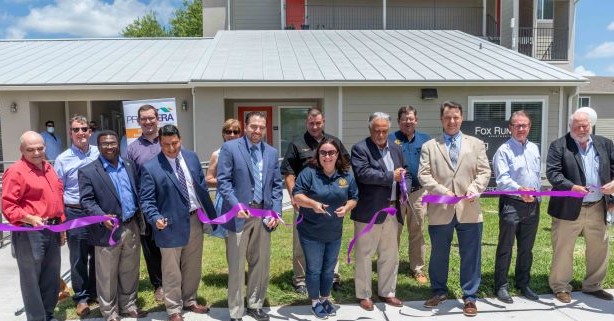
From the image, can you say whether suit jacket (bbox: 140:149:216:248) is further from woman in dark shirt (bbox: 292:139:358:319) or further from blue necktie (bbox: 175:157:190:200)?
woman in dark shirt (bbox: 292:139:358:319)

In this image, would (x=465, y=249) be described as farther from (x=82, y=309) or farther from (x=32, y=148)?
(x=32, y=148)

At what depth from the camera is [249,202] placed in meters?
4.27

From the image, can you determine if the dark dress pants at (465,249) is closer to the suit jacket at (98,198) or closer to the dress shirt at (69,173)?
the suit jacket at (98,198)

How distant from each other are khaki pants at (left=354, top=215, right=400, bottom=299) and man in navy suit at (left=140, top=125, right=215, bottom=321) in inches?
59.5

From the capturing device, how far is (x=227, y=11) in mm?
19219

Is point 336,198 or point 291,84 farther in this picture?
point 291,84

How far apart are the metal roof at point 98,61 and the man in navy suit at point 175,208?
7599mm

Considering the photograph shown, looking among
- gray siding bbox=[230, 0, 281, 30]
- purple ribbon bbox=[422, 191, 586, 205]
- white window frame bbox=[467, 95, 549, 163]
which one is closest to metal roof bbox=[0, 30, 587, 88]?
white window frame bbox=[467, 95, 549, 163]

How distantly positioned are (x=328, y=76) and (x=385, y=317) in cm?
745

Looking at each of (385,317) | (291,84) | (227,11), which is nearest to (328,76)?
(291,84)

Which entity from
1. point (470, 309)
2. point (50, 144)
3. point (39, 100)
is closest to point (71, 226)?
point (470, 309)

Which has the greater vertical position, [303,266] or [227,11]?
[227,11]

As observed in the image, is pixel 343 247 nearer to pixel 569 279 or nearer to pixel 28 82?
pixel 569 279

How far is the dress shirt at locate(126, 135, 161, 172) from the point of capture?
4598 mm
